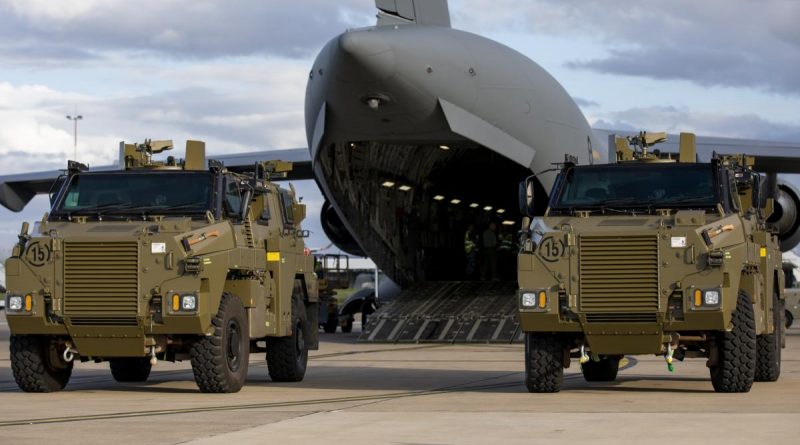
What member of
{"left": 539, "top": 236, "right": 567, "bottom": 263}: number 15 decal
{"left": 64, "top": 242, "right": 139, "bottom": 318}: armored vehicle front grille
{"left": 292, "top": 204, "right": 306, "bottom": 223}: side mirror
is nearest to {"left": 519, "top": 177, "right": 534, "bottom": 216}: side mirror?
{"left": 539, "top": 236, "right": 567, "bottom": 263}: number 15 decal

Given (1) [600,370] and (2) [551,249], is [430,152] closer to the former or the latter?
(1) [600,370]

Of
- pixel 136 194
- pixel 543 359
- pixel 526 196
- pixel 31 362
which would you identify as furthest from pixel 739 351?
pixel 31 362

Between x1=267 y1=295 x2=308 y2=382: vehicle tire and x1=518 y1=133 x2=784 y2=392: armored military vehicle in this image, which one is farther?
x1=267 y1=295 x2=308 y2=382: vehicle tire

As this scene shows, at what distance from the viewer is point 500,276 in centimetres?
3369

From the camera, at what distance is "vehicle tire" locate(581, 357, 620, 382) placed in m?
16.5

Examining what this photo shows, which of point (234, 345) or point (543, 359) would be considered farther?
point (234, 345)

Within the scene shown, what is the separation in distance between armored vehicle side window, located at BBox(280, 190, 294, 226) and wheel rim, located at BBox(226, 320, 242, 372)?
242cm

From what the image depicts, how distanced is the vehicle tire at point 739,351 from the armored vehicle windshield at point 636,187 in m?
1.23

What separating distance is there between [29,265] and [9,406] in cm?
185

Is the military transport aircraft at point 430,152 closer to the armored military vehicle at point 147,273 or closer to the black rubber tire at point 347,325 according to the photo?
the black rubber tire at point 347,325

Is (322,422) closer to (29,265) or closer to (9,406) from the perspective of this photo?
(9,406)

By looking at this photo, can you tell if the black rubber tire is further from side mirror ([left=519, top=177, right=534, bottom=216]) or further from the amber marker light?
the amber marker light

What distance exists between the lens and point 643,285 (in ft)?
45.1

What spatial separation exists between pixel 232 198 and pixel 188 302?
1.69 metres
